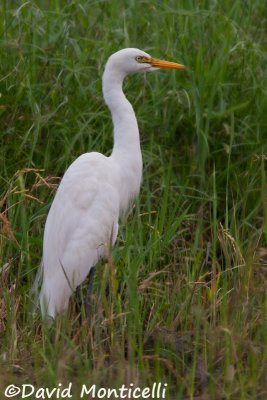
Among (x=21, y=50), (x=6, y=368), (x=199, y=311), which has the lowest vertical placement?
(x=6, y=368)

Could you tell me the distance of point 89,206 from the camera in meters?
3.72

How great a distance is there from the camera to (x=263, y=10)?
5109 mm

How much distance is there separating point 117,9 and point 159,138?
2.43 ft

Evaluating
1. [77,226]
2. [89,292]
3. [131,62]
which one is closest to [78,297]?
[89,292]

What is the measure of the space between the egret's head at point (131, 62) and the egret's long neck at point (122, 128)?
24 mm

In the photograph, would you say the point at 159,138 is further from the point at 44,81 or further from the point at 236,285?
the point at 236,285

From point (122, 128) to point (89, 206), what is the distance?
338mm

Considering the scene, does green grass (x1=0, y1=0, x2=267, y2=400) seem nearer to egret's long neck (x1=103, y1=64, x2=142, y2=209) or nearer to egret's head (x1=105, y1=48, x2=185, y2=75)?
egret's long neck (x1=103, y1=64, x2=142, y2=209)

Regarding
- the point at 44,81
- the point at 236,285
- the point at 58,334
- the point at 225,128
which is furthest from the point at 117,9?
the point at 58,334

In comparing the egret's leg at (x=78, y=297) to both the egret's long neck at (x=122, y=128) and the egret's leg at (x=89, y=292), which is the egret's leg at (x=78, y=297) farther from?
the egret's long neck at (x=122, y=128)

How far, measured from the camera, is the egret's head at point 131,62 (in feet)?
12.7

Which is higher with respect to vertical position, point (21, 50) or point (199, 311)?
point (21, 50)

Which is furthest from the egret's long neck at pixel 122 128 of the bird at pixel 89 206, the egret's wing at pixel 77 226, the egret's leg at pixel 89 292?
the egret's leg at pixel 89 292

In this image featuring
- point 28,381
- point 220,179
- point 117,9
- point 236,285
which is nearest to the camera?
point 28,381
